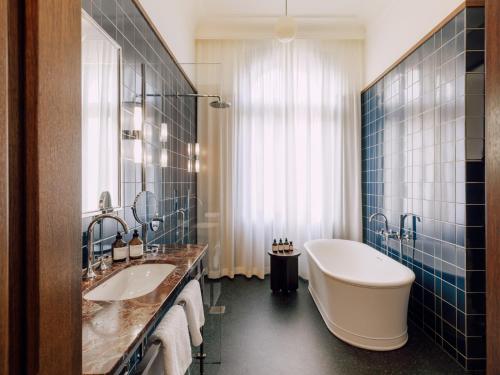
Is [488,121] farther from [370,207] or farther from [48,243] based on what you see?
[370,207]

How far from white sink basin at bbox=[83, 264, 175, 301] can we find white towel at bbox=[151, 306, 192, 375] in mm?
267

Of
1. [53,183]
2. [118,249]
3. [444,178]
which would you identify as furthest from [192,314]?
[444,178]

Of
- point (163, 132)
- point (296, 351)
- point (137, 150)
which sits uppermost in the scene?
point (163, 132)

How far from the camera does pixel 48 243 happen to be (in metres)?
0.38

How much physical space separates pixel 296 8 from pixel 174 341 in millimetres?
3658

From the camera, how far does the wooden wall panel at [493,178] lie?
1.80 ft

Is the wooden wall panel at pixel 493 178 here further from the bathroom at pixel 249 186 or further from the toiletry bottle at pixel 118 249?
the toiletry bottle at pixel 118 249

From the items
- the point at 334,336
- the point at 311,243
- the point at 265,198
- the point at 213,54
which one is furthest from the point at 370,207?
the point at 213,54

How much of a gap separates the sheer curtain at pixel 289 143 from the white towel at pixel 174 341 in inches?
92.4

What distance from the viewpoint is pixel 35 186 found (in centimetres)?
36

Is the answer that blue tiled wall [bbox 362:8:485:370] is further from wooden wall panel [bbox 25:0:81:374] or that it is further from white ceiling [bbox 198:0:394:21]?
wooden wall panel [bbox 25:0:81:374]

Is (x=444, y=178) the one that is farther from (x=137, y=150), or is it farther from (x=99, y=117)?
(x=99, y=117)

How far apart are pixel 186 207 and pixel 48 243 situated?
248 centimetres

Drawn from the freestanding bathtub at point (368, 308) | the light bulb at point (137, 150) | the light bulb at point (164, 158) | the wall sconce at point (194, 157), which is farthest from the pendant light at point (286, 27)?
the freestanding bathtub at point (368, 308)
